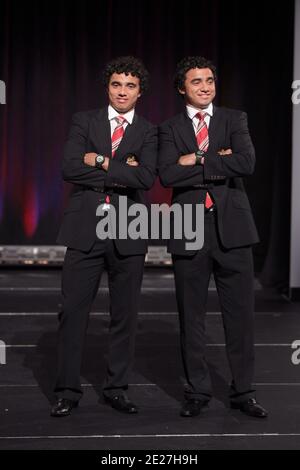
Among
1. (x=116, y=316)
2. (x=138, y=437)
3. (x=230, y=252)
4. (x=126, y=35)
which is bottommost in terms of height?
(x=138, y=437)

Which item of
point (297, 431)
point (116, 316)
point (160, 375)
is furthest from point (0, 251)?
point (297, 431)

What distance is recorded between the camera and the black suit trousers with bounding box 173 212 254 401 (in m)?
3.65

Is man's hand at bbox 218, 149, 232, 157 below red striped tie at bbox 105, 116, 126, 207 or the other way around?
below

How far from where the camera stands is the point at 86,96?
8.06 m

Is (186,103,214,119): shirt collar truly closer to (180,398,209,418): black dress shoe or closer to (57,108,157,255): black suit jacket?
(57,108,157,255): black suit jacket

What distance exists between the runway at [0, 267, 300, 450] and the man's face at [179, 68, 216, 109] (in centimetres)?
126

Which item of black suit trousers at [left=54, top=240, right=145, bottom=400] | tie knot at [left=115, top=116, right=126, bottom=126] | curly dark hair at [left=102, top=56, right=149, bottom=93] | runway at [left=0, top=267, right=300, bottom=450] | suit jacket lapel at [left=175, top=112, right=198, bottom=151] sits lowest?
runway at [left=0, top=267, right=300, bottom=450]

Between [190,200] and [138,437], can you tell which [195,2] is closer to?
[190,200]

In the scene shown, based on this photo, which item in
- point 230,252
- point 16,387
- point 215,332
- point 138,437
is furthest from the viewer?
point 215,332

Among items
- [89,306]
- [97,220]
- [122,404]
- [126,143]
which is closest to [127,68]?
[126,143]

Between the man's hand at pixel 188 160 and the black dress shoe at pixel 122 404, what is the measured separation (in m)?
1.00

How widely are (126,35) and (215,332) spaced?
357cm

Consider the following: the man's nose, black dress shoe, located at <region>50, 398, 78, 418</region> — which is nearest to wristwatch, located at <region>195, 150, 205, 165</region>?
the man's nose

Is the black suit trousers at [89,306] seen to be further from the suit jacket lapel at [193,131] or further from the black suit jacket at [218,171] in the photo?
the suit jacket lapel at [193,131]
